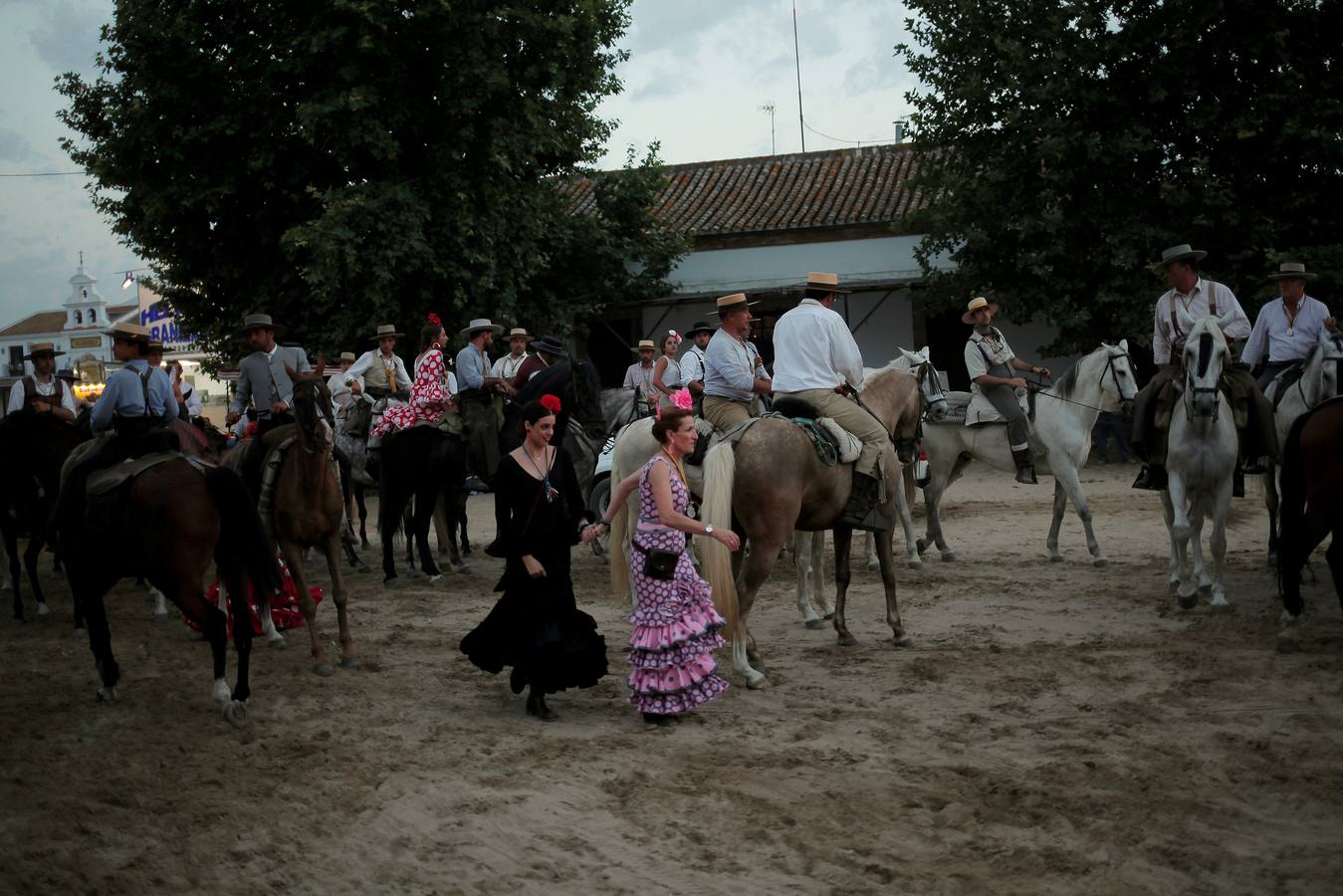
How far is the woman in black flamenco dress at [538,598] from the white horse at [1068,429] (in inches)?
246

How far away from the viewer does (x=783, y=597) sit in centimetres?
1075

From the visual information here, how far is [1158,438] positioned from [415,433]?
700cm

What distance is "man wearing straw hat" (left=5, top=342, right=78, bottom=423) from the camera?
12148mm

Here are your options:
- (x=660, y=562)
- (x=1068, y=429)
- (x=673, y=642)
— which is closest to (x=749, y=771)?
(x=673, y=642)

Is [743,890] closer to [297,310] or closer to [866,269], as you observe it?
[297,310]

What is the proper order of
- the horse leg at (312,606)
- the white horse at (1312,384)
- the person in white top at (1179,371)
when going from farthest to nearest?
the white horse at (1312,384) → the person in white top at (1179,371) → the horse leg at (312,606)

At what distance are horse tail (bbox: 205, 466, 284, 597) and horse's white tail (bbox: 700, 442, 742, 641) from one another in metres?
2.71

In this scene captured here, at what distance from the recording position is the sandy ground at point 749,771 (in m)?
4.59

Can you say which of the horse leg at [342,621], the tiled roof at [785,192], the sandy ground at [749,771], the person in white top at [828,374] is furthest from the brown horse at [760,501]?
the tiled roof at [785,192]

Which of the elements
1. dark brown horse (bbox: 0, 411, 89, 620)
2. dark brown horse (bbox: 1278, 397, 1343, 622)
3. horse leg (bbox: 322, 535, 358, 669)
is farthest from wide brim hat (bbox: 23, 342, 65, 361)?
dark brown horse (bbox: 1278, 397, 1343, 622)

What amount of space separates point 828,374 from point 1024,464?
190 inches

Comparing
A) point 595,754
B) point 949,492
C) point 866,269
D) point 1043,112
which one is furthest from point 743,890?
point 866,269

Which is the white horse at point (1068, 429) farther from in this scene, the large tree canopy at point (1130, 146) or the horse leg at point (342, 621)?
the large tree canopy at point (1130, 146)

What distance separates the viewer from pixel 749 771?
5.69 meters
